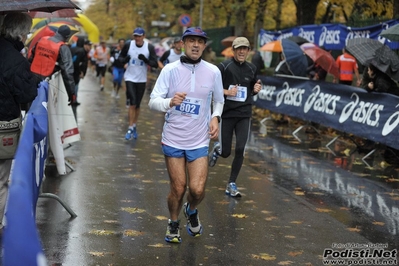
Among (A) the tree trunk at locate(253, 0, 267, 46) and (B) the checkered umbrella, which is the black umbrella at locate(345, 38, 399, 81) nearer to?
(B) the checkered umbrella

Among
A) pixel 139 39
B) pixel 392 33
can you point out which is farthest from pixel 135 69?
pixel 392 33

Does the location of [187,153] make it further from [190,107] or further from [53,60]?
[53,60]

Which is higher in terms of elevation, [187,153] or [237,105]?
[187,153]

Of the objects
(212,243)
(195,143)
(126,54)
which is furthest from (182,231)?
(126,54)

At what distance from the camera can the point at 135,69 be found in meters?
14.8

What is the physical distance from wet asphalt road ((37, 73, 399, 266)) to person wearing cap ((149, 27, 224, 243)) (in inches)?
21.1

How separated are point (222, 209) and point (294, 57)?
997 cm

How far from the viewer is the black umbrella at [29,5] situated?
6348mm

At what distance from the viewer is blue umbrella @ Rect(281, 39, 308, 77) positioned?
1827cm

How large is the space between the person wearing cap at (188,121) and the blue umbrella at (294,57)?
36.9ft

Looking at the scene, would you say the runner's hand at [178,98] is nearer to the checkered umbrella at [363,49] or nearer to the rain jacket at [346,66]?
the checkered umbrella at [363,49]

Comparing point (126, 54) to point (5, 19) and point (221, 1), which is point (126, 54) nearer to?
point (5, 19)

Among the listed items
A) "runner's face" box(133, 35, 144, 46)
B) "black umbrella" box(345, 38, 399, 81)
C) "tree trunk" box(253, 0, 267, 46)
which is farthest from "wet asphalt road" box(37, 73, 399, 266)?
"tree trunk" box(253, 0, 267, 46)

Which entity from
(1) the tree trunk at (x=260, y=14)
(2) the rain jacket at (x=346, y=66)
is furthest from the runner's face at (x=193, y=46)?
(1) the tree trunk at (x=260, y=14)
